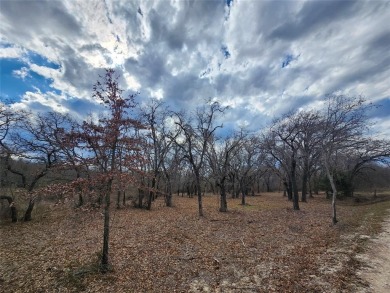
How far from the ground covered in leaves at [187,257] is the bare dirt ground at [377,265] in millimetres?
290

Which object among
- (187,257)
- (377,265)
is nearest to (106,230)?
(187,257)

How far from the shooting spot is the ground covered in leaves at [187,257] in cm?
Result: 718

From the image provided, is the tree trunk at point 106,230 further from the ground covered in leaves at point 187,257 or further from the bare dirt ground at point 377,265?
the bare dirt ground at point 377,265

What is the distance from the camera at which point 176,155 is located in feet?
102

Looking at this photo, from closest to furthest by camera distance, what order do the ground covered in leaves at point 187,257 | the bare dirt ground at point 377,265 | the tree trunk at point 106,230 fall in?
the bare dirt ground at point 377,265 → the ground covered in leaves at point 187,257 → the tree trunk at point 106,230

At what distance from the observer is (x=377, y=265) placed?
Answer: 796 cm

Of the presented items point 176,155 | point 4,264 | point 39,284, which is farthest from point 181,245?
point 176,155

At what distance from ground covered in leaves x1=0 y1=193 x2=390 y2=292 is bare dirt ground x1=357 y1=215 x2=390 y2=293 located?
0.95ft

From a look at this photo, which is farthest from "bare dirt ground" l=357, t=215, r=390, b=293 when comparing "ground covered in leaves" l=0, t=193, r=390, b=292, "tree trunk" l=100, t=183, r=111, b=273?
"tree trunk" l=100, t=183, r=111, b=273

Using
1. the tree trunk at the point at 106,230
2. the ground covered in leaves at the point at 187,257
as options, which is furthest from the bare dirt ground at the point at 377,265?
the tree trunk at the point at 106,230

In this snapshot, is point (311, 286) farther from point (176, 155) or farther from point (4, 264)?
point (176, 155)

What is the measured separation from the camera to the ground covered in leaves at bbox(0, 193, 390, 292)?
7.18 metres

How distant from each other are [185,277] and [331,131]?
13509mm

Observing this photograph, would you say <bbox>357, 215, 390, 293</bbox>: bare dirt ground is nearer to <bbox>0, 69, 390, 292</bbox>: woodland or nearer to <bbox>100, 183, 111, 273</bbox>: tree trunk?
<bbox>0, 69, 390, 292</bbox>: woodland
